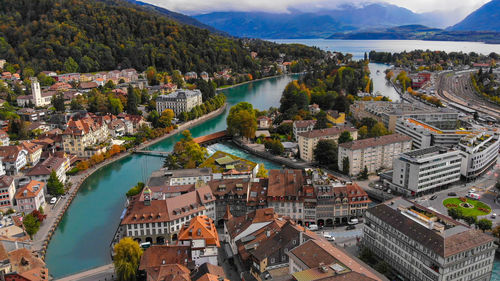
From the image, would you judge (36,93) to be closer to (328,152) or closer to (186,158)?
(186,158)

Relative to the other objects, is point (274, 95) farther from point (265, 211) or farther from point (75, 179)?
point (265, 211)

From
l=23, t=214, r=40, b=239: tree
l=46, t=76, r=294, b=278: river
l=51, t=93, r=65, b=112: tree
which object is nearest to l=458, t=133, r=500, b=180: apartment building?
l=46, t=76, r=294, b=278: river

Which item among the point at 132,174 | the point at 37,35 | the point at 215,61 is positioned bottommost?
the point at 132,174

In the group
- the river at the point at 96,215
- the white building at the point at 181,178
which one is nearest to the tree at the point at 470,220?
the river at the point at 96,215

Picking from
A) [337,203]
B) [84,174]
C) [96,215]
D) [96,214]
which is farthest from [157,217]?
[84,174]

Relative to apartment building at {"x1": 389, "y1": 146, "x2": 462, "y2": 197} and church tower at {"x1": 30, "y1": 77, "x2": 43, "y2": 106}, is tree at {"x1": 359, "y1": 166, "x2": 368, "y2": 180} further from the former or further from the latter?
church tower at {"x1": 30, "y1": 77, "x2": 43, "y2": 106}

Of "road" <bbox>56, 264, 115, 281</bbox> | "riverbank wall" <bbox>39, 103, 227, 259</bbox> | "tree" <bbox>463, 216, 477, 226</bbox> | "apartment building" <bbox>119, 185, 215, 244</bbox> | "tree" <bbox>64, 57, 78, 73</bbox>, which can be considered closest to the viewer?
"road" <bbox>56, 264, 115, 281</bbox>

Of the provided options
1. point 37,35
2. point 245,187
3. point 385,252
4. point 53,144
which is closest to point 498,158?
point 385,252

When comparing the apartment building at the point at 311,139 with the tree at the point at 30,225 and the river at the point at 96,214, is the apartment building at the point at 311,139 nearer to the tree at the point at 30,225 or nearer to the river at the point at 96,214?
the river at the point at 96,214
